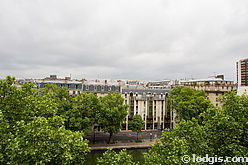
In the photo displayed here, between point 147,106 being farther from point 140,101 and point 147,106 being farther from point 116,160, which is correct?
point 116,160

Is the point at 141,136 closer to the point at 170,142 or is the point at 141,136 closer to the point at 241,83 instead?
the point at 170,142

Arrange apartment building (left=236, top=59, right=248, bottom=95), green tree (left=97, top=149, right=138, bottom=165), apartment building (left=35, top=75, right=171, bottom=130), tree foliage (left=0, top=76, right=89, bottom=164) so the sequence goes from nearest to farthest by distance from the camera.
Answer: tree foliage (left=0, top=76, right=89, bottom=164) < green tree (left=97, top=149, right=138, bottom=165) < apartment building (left=35, top=75, right=171, bottom=130) < apartment building (left=236, top=59, right=248, bottom=95)

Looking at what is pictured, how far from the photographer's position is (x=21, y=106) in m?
14.1

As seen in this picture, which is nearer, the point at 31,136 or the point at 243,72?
the point at 31,136

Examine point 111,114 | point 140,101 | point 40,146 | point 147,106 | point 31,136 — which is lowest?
point 147,106

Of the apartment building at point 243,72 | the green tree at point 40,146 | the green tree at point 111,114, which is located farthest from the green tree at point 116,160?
the apartment building at point 243,72

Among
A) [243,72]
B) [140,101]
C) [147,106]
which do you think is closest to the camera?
[140,101]

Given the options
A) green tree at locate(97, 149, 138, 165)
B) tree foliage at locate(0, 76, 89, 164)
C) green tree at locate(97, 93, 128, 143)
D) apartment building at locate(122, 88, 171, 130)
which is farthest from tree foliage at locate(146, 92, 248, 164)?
apartment building at locate(122, 88, 171, 130)

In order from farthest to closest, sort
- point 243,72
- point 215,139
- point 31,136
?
point 243,72, point 215,139, point 31,136

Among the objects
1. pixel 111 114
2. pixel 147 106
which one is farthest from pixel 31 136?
pixel 147 106

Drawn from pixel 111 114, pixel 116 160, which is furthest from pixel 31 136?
pixel 111 114

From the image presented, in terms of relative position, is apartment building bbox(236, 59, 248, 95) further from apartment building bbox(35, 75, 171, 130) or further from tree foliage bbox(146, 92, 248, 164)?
tree foliage bbox(146, 92, 248, 164)

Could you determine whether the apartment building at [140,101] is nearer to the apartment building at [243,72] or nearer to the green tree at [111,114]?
the green tree at [111,114]

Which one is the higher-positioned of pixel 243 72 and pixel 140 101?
pixel 243 72
